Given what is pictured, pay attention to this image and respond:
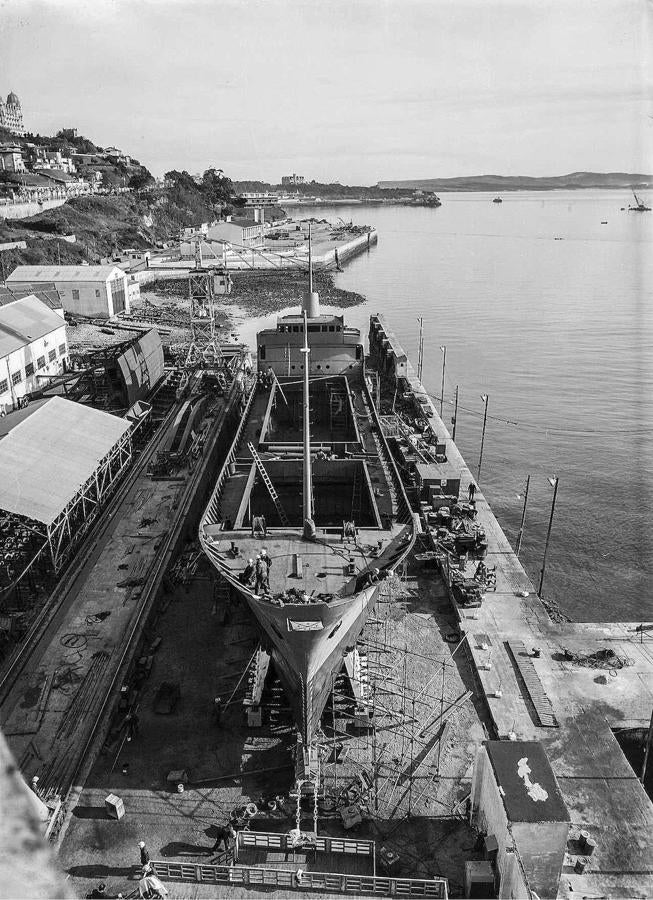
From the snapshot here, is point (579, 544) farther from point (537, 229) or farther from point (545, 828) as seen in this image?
point (537, 229)

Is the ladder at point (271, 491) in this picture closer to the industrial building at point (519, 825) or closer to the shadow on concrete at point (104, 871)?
the industrial building at point (519, 825)

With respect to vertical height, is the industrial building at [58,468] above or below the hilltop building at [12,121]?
below

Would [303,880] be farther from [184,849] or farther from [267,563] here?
[267,563]

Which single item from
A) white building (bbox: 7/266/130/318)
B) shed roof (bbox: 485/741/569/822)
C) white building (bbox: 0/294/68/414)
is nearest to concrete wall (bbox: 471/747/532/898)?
shed roof (bbox: 485/741/569/822)

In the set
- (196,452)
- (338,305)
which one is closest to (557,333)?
(338,305)

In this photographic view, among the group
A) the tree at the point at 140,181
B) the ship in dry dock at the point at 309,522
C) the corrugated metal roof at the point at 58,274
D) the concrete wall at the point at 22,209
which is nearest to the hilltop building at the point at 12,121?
the tree at the point at 140,181

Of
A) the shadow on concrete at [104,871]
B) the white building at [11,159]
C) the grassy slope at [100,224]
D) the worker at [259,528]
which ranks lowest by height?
the shadow on concrete at [104,871]

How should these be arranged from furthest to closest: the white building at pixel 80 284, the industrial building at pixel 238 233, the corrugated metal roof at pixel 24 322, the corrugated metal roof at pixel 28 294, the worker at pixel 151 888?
the industrial building at pixel 238 233 < the white building at pixel 80 284 < the corrugated metal roof at pixel 28 294 < the corrugated metal roof at pixel 24 322 < the worker at pixel 151 888
